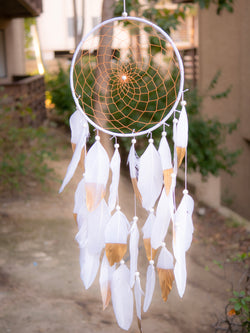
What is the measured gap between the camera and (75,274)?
4.20 meters

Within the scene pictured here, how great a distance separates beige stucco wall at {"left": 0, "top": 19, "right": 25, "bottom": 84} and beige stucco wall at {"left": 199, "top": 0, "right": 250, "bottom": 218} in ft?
14.6

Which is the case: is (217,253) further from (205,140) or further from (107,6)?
(107,6)

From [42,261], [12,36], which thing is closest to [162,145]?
[42,261]

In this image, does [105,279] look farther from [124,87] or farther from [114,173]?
[124,87]

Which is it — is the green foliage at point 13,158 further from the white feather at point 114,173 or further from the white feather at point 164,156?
the white feather at point 164,156

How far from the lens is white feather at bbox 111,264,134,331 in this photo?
2.05 metres

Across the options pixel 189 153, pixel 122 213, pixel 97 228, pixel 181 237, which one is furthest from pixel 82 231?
pixel 189 153

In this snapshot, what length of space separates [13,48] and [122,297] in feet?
31.6

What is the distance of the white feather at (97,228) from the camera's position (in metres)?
2.01

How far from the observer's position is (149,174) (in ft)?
6.42

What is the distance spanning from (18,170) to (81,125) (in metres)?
4.23

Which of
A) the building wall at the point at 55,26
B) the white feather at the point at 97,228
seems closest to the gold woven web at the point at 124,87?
the white feather at the point at 97,228

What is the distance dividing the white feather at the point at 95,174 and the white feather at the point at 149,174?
0.51ft

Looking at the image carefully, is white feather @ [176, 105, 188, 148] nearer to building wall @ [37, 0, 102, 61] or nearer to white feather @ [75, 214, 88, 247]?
white feather @ [75, 214, 88, 247]
